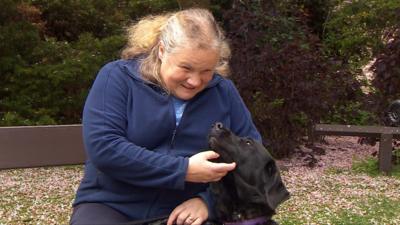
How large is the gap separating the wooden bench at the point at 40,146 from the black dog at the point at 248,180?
4.88 feet

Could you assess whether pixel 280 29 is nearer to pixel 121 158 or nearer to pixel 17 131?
pixel 17 131

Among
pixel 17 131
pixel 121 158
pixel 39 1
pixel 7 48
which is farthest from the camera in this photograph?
pixel 39 1

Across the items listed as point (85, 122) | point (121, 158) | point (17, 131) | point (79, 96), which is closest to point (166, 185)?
point (121, 158)

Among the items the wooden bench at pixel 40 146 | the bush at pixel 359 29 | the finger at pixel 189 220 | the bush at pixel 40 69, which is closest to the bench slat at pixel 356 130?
the bush at pixel 40 69

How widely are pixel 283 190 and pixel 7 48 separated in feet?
20.1

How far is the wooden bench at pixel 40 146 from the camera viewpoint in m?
3.74

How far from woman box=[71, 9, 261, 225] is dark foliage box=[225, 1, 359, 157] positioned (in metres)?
5.35

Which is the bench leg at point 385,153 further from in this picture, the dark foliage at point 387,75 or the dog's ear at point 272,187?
the dog's ear at point 272,187

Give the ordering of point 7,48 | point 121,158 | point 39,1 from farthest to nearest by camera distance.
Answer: point 39,1, point 7,48, point 121,158

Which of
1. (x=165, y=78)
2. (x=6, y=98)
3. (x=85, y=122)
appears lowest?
(x=6, y=98)

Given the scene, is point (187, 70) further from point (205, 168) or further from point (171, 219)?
point (171, 219)

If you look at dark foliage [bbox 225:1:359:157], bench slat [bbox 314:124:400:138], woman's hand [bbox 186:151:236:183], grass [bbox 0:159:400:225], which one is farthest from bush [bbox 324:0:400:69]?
woman's hand [bbox 186:151:236:183]

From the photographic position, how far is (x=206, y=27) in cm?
268

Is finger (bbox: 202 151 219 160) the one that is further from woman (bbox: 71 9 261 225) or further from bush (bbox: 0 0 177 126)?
bush (bbox: 0 0 177 126)
